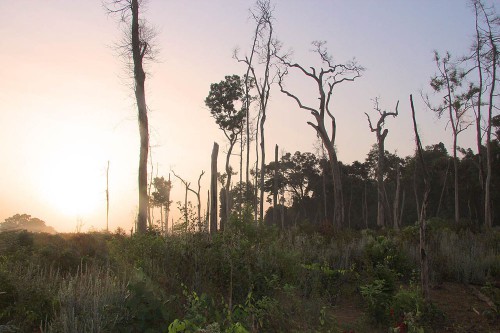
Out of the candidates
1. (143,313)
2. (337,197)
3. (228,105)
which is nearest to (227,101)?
(228,105)

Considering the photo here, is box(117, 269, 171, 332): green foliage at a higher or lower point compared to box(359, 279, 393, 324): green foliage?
higher

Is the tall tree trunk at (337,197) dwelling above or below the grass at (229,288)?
above

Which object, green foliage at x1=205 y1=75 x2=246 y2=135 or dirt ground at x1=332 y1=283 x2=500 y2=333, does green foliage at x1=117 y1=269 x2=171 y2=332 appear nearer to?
dirt ground at x1=332 y1=283 x2=500 y2=333

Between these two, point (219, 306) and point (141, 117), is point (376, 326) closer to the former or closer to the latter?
point (219, 306)

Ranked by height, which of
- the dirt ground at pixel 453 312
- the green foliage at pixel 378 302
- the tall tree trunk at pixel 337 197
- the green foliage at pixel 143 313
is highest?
the tall tree trunk at pixel 337 197

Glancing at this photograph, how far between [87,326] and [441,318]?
5469 millimetres

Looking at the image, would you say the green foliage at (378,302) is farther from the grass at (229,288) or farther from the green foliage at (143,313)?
the green foliage at (143,313)

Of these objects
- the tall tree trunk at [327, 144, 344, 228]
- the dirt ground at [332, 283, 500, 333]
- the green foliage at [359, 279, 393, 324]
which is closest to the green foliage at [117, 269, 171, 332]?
the dirt ground at [332, 283, 500, 333]

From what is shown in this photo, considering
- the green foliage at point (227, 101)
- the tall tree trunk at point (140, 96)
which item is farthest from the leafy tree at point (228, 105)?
the tall tree trunk at point (140, 96)

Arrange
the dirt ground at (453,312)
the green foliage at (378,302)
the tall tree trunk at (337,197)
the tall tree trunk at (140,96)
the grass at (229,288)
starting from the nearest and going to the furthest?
the grass at (229,288), the dirt ground at (453,312), the green foliage at (378,302), the tall tree trunk at (140,96), the tall tree trunk at (337,197)

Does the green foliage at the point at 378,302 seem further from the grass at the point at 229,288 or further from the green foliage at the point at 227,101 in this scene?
the green foliage at the point at 227,101

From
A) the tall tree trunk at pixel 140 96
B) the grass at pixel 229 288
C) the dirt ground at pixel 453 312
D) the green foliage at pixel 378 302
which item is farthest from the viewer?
the tall tree trunk at pixel 140 96

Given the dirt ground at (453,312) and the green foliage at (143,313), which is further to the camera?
the dirt ground at (453,312)

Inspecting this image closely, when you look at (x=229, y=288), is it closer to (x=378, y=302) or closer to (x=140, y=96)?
(x=378, y=302)
